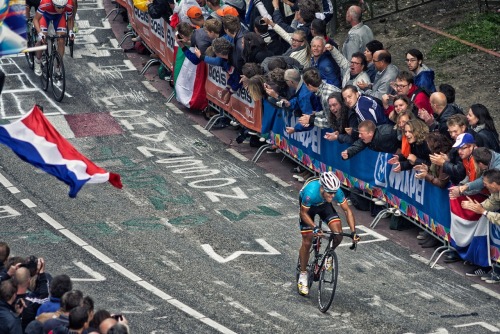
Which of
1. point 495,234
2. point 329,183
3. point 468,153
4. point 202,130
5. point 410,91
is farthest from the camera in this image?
point 202,130

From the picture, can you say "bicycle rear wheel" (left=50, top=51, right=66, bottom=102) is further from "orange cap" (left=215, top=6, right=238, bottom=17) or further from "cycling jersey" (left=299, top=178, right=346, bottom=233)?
"cycling jersey" (left=299, top=178, right=346, bottom=233)

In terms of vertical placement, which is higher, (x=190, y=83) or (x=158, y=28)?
(x=158, y=28)

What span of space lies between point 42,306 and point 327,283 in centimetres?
460

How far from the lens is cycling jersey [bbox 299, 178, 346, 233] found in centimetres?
1563

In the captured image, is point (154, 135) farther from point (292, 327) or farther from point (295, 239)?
point (292, 327)

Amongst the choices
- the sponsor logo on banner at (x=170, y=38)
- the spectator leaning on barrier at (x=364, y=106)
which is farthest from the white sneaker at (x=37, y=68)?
the spectator leaning on barrier at (x=364, y=106)

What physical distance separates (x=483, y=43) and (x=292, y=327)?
12581 mm

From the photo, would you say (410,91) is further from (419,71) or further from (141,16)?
(141,16)

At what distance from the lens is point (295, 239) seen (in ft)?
59.5

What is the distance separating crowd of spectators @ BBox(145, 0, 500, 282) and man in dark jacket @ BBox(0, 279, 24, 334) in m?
6.78

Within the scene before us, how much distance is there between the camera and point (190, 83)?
24.3m

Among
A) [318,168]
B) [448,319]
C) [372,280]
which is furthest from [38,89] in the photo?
Result: [448,319]

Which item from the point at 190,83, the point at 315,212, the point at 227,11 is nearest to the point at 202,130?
the point at 190,83

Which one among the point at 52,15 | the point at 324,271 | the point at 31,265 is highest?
the point at 31,265
